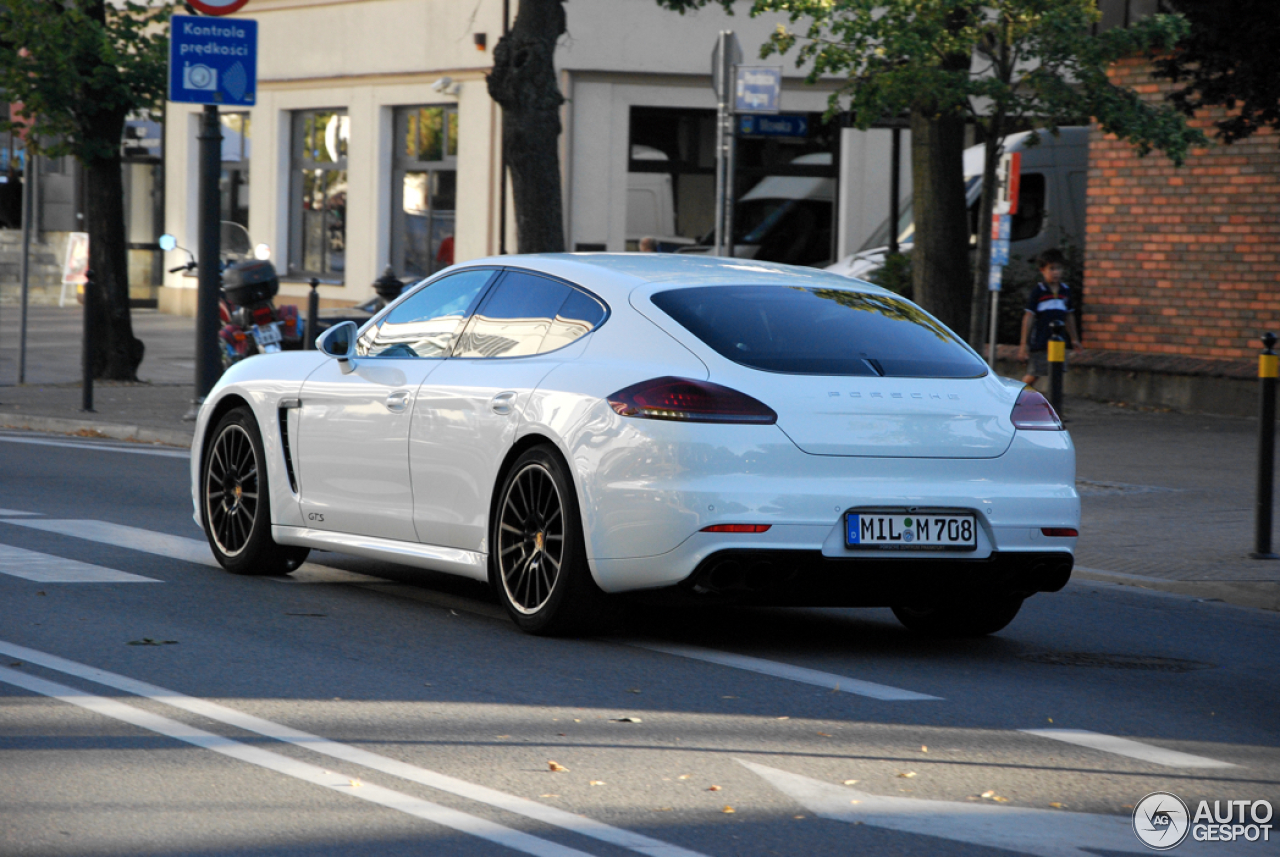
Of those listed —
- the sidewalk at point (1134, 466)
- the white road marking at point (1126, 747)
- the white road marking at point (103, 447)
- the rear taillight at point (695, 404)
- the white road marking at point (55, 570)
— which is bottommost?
the white road marking at point (103, 447)

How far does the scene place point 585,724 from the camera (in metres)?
5.77

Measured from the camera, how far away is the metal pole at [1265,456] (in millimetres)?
9883

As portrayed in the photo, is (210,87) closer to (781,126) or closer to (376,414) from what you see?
(376,414)

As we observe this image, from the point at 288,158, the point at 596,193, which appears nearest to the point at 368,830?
the point at 596,193

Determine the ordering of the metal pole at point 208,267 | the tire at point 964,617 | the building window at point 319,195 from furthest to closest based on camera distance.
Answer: the building window at point 319,195, the metal pole at point 208,267, the tire at point 964,617

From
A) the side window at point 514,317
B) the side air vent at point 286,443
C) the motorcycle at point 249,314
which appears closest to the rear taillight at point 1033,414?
the side window at point 514,317

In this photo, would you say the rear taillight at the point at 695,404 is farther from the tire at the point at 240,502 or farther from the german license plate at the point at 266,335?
the german license plate at the point at 266,335

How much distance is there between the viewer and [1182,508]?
1215 cm

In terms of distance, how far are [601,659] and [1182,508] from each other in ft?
20.9

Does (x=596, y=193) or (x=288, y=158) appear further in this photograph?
(x=288, y=158)

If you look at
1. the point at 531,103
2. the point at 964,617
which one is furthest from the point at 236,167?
the point at 964,617

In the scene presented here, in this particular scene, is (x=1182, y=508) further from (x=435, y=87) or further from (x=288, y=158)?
(x=288, y=158)

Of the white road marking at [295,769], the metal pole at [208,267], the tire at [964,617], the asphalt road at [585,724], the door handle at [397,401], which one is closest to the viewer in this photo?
the white road marking at [295,769]

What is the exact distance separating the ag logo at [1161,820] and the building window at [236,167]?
104 feet
